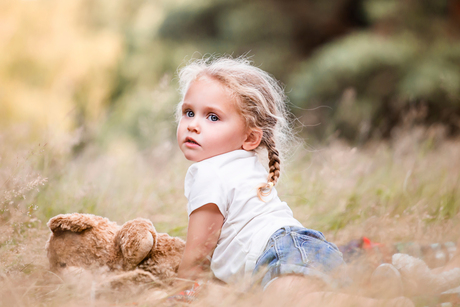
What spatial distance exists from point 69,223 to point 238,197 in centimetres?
56

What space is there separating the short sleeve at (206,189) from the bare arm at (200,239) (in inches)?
0.9

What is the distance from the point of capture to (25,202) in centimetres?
176

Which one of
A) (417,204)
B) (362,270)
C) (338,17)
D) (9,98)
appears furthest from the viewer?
(338,17)

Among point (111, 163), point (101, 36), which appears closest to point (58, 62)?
point (101, 36)

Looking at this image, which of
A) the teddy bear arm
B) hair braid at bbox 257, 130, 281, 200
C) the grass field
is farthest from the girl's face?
the grass field

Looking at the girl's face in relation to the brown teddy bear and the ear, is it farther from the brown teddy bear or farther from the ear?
the brown teddy bear

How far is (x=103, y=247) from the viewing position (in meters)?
1.31

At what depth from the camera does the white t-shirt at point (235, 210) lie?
4.31 feet

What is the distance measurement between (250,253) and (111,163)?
1.79 m

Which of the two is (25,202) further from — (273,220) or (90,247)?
(273,220)

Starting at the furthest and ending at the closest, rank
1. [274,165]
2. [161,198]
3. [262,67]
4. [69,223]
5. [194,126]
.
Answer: [262,67] → [161,198] → [274,165] → [194,126] → [69,223]

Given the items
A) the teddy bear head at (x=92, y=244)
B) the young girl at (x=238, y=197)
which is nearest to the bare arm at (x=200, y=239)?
the young girl at (x=238, y=197)

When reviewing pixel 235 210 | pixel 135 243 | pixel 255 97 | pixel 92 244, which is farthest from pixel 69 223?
pixel 255 97

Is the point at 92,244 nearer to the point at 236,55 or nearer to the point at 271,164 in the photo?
the point at 271,164
